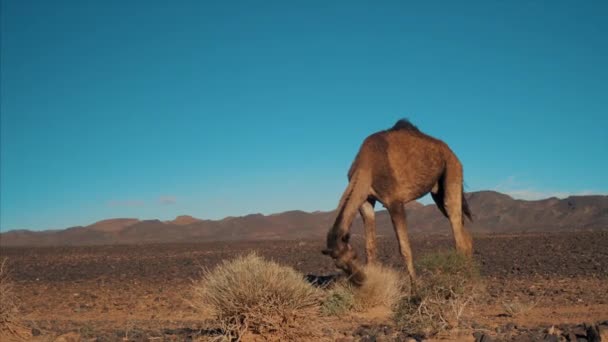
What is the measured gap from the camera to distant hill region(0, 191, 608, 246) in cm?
8100

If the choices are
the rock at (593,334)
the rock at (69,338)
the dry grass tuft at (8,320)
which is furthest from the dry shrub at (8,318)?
the rock at (593,334)

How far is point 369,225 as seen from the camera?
10883 millimetres

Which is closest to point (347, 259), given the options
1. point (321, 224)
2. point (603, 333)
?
point (603, 333)

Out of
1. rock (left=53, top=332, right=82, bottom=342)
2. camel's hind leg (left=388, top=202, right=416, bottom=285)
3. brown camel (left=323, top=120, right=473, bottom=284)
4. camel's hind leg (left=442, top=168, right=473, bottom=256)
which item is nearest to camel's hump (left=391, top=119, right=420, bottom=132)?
brown camel (left=323, top=120, right=473, bottom=284)

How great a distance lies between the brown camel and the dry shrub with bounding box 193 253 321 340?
1.78m

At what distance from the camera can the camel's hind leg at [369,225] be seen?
10.6 m

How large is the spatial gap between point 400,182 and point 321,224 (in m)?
93.1

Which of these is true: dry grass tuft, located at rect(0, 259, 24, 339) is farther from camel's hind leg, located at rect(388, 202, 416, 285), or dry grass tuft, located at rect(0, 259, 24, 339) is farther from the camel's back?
camel's hind leg, located at rect(388, 202, 416, 285)

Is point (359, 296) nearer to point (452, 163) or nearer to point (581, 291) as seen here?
point (452, 163)

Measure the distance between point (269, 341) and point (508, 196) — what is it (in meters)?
97.4

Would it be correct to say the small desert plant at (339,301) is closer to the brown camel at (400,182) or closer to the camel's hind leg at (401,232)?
the brown camel at (400,182)

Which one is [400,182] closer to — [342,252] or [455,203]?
[455,203]

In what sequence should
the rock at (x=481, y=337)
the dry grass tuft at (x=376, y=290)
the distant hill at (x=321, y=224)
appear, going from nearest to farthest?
the rock at (x=481, y=337)
the dry grass tuft at (x=376, y=290)
the distant hill at (x=321, y=224)

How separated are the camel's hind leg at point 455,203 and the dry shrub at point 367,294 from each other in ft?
5.85
